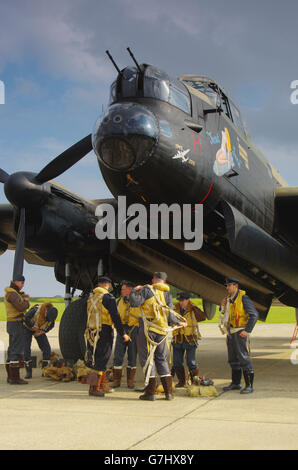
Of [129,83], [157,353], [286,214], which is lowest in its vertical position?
[157,353]

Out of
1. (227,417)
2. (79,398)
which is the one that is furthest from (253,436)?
(79,398)

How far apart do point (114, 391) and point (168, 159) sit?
379 cm

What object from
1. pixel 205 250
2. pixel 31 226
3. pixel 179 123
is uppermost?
pixel 179 123

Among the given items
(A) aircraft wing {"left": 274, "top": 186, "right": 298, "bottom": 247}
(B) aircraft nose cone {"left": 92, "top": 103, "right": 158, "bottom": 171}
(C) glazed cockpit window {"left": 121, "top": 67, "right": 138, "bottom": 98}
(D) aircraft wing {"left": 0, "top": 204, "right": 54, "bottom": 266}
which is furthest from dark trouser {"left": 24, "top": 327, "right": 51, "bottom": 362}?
(A) aircraft wing {"left": 274, "top": 186, "right": 298, "bottom": 247}

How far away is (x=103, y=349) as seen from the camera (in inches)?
290

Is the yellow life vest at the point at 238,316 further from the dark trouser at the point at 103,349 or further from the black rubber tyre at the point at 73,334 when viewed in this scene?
the black rubber tyre at the point at 73,334

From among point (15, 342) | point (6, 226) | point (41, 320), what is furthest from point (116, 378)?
point (6, 226)

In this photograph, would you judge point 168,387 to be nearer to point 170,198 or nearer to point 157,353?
point 157,353

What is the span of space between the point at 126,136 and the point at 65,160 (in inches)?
159

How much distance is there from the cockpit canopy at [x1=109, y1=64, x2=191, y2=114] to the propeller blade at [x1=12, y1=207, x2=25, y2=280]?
3726 millimetres

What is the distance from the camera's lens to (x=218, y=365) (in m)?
11.7

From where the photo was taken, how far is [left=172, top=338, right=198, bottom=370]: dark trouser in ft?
26.8

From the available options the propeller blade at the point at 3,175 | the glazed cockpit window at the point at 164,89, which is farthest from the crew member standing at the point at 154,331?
the propeller blade at the point at 3,175

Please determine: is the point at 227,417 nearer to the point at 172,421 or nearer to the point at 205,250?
the point at 172,421
